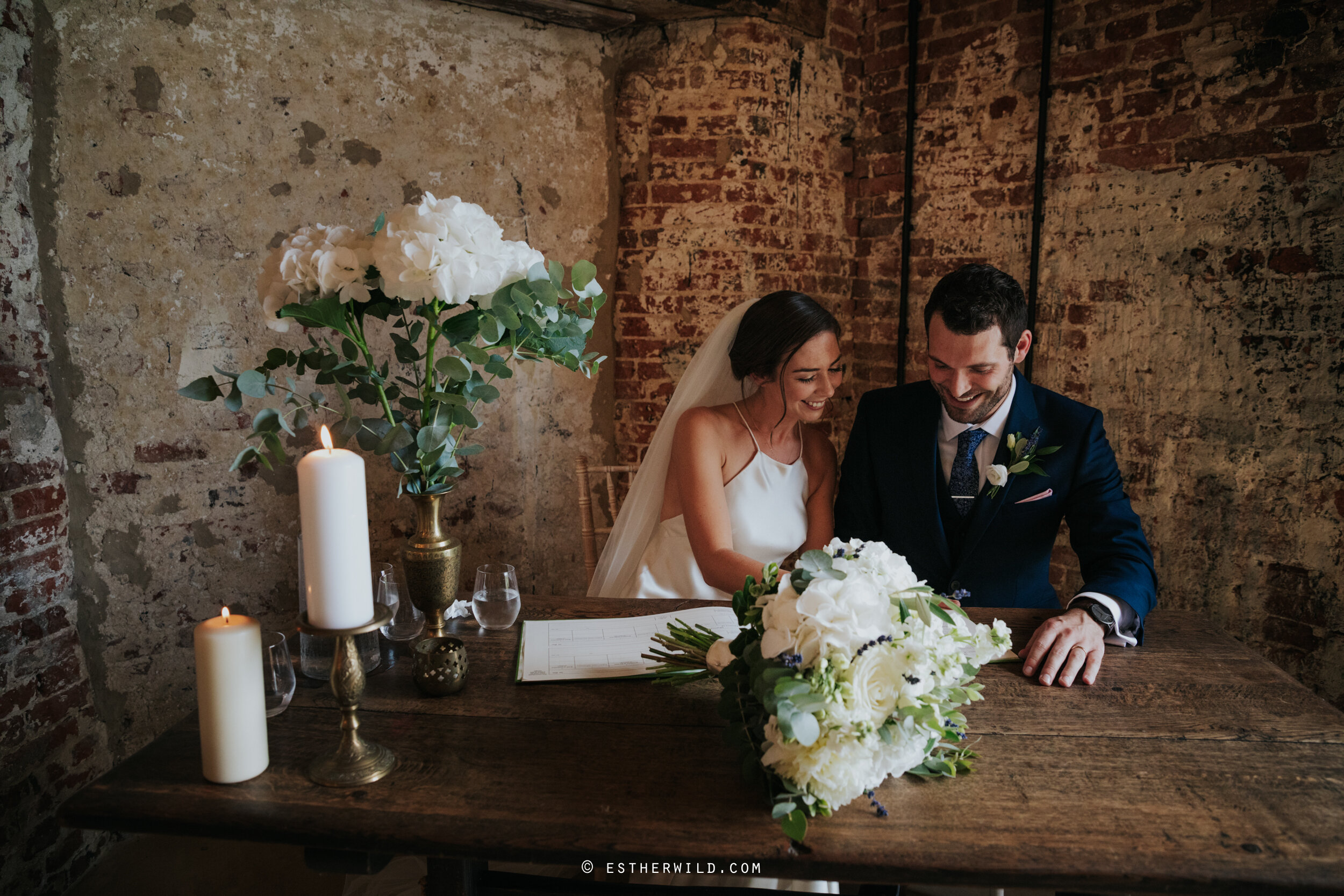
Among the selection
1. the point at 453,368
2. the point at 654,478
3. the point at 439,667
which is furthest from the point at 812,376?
the point at 439,667

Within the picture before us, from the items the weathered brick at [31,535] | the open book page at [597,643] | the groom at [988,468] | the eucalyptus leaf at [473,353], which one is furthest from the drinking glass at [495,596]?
the weathered brick at [31,535]

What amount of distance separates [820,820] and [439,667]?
2.28 feet

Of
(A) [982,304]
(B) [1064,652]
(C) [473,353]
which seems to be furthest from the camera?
(A) [982,304]

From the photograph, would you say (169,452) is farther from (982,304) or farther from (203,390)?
(982,304)

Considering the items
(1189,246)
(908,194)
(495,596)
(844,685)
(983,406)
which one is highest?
(908,194)

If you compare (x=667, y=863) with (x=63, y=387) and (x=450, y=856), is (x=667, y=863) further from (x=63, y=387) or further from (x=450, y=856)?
(x=63, y=387)

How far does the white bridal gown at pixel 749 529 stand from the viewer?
2.41m

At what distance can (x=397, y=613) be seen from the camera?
158 centimetres

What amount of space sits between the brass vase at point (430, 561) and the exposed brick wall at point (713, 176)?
1.73 meters

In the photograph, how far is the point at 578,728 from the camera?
4.12ft

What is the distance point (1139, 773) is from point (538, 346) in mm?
1182

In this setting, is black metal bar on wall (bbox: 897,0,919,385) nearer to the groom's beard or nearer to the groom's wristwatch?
the groom's beard

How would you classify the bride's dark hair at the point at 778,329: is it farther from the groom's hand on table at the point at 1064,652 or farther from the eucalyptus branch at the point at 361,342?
A: the eucalyptus branch at the point at 361,342

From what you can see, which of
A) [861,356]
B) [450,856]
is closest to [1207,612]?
[861,356]
